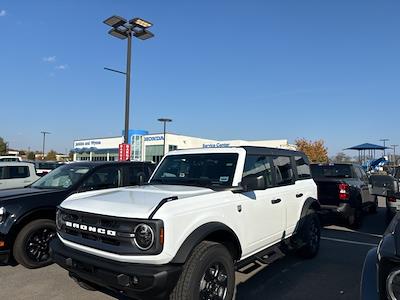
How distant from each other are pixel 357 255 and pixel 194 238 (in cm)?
471

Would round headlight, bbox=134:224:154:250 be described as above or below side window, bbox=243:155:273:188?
below

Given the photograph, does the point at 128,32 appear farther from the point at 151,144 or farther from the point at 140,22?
the point at 151,144

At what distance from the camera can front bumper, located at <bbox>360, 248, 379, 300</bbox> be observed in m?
2.60

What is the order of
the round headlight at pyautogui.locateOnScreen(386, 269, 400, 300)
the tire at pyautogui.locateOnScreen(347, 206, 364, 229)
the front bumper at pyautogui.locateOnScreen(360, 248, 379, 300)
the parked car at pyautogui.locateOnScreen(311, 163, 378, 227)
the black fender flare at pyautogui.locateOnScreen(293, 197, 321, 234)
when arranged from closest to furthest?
1. the round headlight at pyautogui.locateOnScreen(386, 269, 400, 300)
2. the front bumper at pyautogui.locateOnScreen(360, 248, 379, 300)
3. the black fender flare at pyautogui.locateOnScreen(293, 197, 321, 234)
4. the parked car at pyautogui.locateOnScreen(311, 163, 378, 227)
5. the tire at pyautogui.locateOnScreen(347, 206, 364, 229)

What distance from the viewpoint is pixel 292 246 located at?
5.90m

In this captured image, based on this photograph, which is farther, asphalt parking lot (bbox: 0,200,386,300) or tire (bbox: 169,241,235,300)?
asphalt parking lot (bbox: 0,200,386,300)

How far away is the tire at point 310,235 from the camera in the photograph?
6297 mm

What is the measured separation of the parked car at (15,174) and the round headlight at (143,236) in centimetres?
977

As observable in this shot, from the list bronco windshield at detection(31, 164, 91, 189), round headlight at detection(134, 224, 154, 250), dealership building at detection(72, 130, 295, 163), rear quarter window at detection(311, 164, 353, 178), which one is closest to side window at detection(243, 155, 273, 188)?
round headlight at detection(134, 224, 154, 250)

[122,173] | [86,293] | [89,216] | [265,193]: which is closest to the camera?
[89,216]

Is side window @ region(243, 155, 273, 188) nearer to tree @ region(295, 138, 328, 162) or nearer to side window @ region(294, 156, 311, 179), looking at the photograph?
side window @ region(294, 156, 311, 179)

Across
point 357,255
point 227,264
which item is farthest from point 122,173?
point 357,255

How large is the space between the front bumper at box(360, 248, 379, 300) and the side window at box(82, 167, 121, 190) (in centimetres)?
509

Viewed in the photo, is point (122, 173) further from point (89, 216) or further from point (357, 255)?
point (357, 255)
